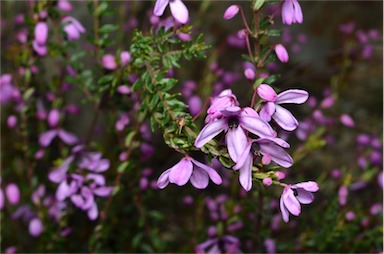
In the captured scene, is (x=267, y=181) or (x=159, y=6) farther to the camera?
(x=159, y=6)

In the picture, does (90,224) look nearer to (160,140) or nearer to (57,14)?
(160,140)

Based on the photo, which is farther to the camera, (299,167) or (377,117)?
(377,117)

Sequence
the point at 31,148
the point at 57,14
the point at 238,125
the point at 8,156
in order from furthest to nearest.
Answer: the point at 8,156 < the point at 31,148 < the point at 57,14 < the point at 238,125

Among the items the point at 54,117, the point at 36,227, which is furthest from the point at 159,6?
the point at 36,227

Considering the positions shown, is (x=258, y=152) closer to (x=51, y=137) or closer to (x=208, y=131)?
(x=208, y=131)

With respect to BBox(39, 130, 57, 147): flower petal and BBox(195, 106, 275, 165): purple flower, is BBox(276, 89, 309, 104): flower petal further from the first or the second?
BBox(39, 130, 57, 147): flower petal

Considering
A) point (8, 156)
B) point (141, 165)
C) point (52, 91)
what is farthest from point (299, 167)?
point (8, 156)
